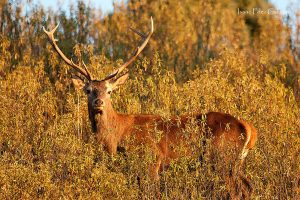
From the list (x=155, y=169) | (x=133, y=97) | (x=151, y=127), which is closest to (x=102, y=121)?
(x=151, y=127)

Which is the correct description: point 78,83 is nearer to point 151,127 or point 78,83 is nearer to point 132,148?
point 151,127

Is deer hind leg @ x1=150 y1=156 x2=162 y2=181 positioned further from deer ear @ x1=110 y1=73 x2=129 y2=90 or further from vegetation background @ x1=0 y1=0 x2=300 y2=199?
deer ear @ x1=110 y1=73 x2=129 y2=90

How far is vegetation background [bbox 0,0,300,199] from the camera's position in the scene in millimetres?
8523

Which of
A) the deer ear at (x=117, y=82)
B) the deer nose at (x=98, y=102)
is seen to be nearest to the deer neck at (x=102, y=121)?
the deer nose at (x=98, y=102)

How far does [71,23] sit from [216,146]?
7405mm

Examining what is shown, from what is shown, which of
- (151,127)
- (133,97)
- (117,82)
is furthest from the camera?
(133,97)

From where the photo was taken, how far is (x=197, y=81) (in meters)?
12.4

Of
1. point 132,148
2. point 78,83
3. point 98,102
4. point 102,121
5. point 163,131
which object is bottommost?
point 132,148

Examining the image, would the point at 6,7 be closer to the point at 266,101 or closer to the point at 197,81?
the point at 197,81

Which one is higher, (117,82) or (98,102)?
(117,82)

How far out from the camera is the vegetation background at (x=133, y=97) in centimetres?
852

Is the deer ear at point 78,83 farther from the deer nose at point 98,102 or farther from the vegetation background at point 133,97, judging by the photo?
the deer nose at point 98,102

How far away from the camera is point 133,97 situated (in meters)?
12.2

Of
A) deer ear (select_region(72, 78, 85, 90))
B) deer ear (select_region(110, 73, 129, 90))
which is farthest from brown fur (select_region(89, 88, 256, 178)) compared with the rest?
deer ear (select_region(72, 78, 85, 90))
